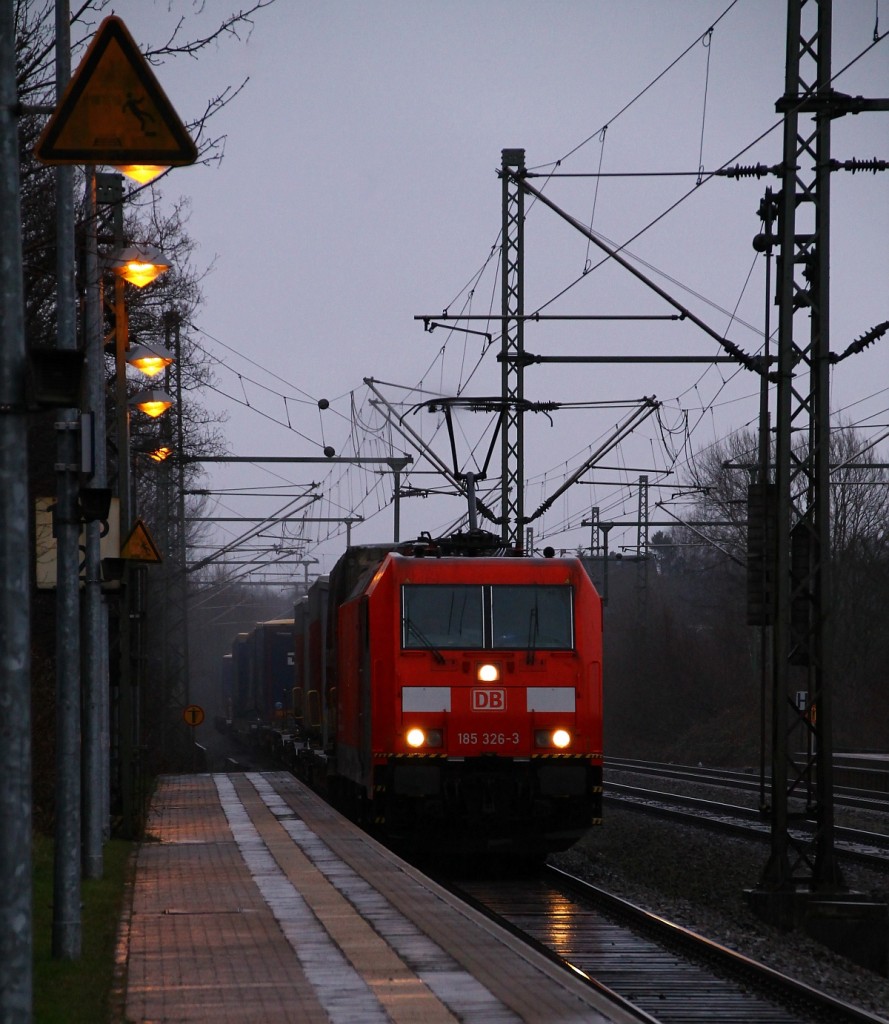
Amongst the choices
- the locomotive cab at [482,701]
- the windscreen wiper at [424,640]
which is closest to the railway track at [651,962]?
the locomotive cab at [482,701]

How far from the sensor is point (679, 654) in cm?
6084

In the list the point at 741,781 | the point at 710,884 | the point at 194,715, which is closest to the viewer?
the point at 710,884

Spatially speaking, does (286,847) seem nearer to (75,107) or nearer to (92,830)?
(92,830)

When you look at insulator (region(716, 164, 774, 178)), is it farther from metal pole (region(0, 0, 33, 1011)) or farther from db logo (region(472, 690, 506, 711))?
metal pole (region(0, 0, 33, 1011))

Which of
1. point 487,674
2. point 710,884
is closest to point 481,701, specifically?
point 487,674

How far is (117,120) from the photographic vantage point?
6172 millimetres

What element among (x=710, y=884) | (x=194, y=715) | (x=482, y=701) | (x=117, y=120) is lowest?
(x=710, y=884)

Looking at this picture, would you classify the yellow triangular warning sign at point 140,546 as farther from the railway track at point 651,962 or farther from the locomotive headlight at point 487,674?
the railway track at point 651,962

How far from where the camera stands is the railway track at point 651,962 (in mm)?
9727

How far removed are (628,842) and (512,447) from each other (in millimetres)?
8713

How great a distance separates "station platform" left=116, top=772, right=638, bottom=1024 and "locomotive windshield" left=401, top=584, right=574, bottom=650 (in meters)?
2.32

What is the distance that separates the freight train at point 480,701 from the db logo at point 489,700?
0.05 feet

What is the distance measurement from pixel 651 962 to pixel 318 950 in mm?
2921

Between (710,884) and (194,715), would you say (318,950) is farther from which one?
(194,715)
